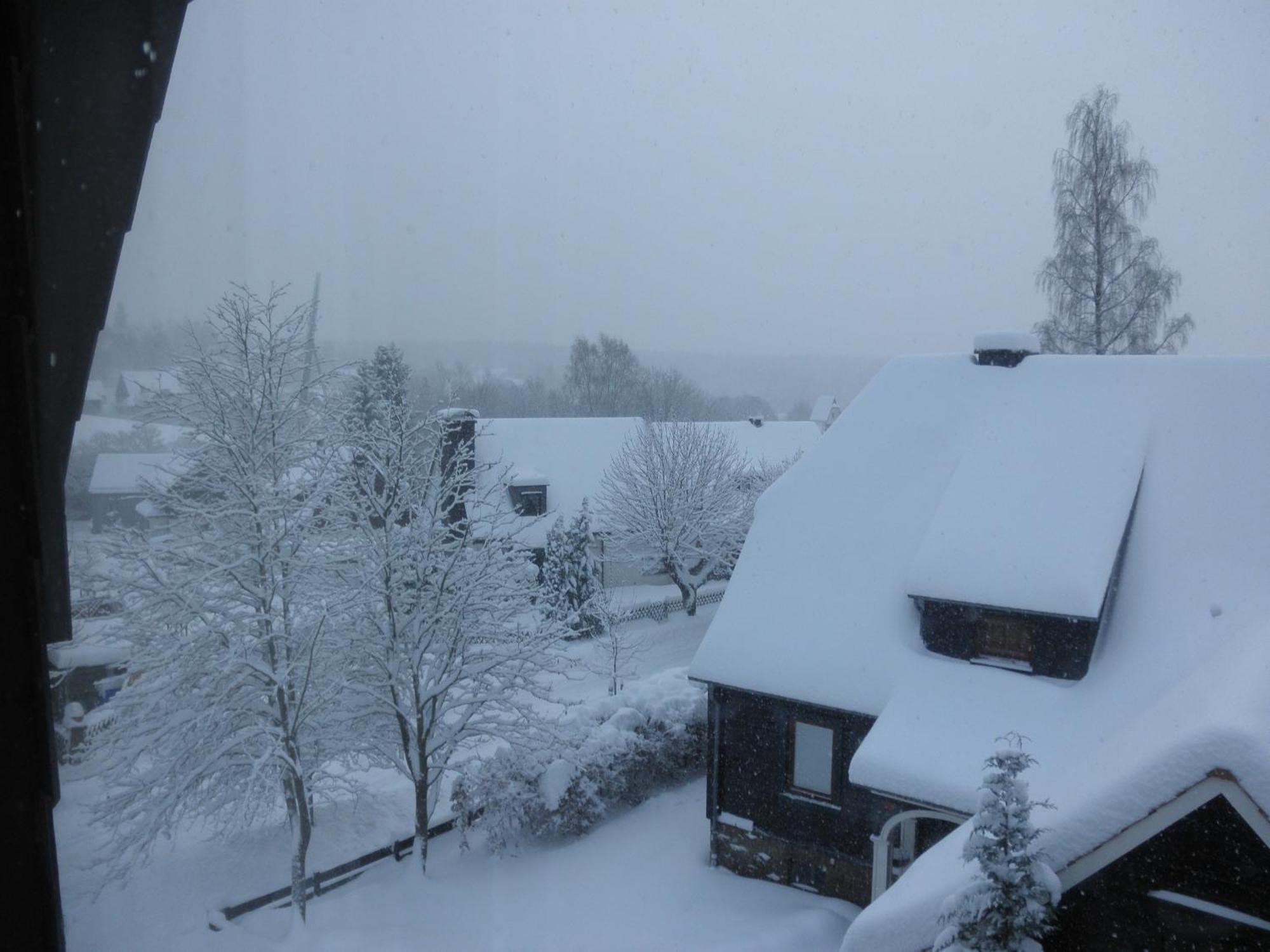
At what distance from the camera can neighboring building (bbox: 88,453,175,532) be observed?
43.9 feet

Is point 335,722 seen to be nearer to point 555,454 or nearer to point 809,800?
point 809,800

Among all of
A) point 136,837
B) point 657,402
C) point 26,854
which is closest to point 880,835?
point 136,837

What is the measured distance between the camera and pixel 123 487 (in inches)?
698

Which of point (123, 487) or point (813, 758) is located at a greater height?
point (123, 487)

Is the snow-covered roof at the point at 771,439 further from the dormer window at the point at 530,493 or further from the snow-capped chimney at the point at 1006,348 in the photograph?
the snow-capped chimney at the point at 1006,348

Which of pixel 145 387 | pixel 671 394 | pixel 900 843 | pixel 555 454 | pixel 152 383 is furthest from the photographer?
pixel 671 394

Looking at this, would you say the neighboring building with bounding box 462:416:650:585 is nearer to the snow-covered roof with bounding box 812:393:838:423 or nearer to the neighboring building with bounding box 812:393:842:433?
the neighboring building with bounding box 812:393:842:433

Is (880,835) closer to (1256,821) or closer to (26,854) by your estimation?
(1256,821)

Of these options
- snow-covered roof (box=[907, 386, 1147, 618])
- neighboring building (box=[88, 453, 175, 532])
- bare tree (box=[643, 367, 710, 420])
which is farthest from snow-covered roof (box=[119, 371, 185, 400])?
bare tree (box=[643, 367, 710, 420])

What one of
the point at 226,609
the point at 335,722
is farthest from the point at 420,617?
the point at 226,609

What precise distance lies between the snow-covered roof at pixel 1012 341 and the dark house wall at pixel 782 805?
6742 millimetres

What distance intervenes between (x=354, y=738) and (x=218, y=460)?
5011mm

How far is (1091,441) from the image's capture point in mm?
11859

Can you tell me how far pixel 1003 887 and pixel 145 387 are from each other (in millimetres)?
12536
